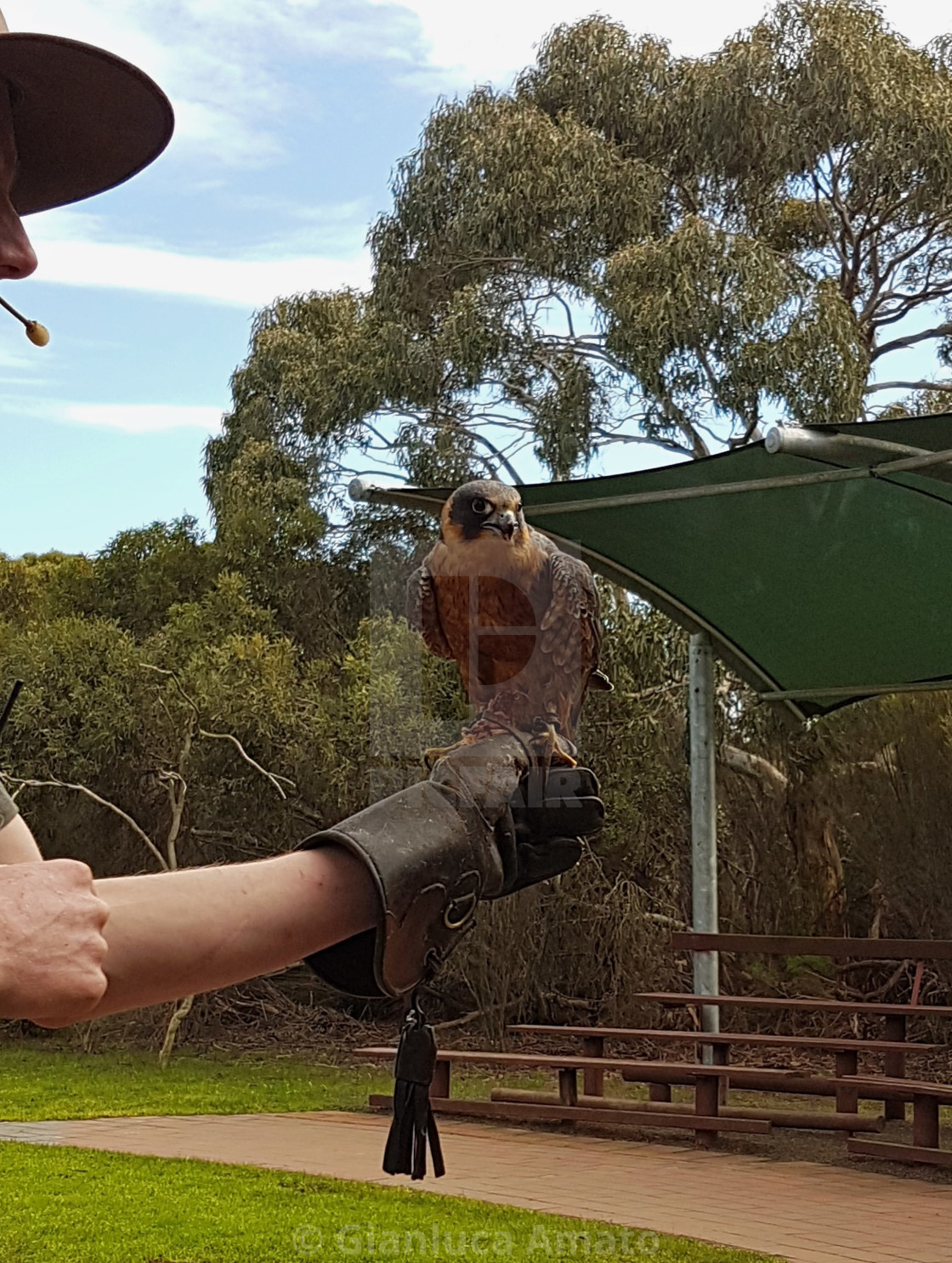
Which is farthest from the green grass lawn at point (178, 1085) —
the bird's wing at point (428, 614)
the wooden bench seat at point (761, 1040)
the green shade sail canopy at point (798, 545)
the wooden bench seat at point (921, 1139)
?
the bird's wing at point (428, 614)

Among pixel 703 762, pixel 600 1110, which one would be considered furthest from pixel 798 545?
pixel 600 1110

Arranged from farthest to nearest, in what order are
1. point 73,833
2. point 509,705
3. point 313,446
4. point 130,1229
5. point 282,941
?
point 313,446, point 73,833, point 130,1229, point 509,705, point 282,941

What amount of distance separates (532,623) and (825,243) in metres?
12.2

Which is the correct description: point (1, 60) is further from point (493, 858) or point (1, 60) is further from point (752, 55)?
point (752, 55)

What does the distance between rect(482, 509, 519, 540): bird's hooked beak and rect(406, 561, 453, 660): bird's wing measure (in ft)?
0.72

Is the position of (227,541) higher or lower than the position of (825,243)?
lower

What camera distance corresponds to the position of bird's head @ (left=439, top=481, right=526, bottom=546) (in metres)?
2.23

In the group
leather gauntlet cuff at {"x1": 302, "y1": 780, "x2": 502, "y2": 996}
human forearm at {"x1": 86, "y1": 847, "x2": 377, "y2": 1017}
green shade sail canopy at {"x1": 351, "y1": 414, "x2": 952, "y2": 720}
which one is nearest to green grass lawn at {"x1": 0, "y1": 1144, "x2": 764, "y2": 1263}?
green shade sail canopy at {"x1": 351, "y1": 414, "x2": 952, "y2": 720}

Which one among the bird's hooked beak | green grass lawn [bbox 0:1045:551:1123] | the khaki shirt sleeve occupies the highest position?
the bird's hooked beak

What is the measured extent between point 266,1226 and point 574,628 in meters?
3.36

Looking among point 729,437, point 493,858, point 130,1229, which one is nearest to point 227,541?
point 729,437

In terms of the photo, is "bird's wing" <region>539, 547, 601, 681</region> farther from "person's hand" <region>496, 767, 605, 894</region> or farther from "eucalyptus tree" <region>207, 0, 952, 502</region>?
"eucalyptus tree" <region>207, 0, 952, 502</region>

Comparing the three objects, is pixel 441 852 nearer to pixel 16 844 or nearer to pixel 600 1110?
pixel 16 844

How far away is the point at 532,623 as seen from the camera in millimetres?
2344
